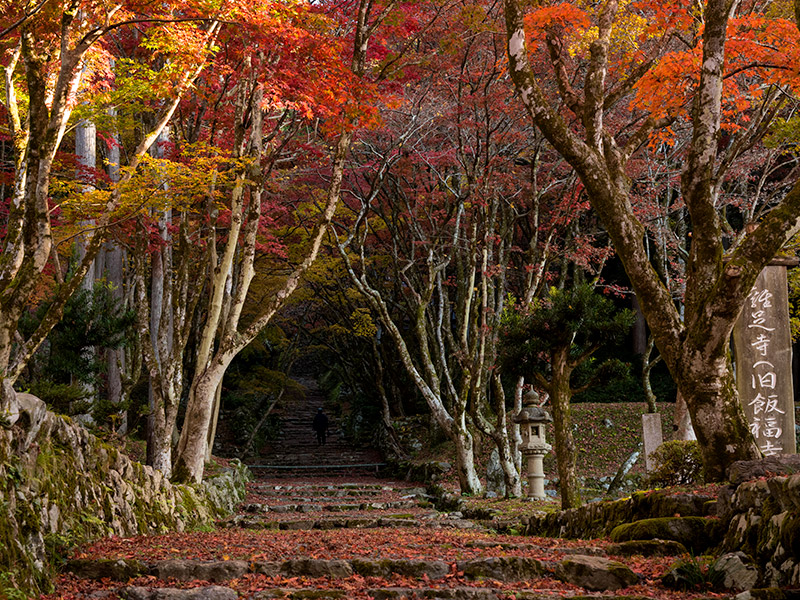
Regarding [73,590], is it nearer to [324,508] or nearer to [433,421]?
[324,508]

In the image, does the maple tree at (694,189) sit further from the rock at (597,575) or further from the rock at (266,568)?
the rock at (266,568)

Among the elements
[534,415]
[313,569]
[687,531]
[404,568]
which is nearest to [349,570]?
[313,569]

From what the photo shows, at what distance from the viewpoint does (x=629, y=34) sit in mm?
10516

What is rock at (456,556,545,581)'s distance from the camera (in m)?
4.37

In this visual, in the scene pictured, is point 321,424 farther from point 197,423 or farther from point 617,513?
point 617,513

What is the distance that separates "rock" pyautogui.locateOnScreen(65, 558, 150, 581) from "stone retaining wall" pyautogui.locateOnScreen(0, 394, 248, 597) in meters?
0.17

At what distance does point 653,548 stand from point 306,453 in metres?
20.5

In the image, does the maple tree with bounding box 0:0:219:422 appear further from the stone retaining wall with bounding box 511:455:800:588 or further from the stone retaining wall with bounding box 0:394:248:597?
the stone retaining wall with bounding box 511:455:800:588

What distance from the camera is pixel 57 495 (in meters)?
5.03

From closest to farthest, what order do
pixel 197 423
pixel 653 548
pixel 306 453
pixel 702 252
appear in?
pixel 653 548, pixel 702 252, pixel 197 423, pixel 306 453

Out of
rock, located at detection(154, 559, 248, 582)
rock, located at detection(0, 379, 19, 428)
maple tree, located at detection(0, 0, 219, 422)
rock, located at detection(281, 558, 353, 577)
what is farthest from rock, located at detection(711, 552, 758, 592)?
maple tree, located at detection(0, 0, 219, 422)

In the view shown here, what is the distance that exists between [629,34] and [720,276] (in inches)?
248

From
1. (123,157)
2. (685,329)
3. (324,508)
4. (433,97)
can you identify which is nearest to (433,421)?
(324,508)

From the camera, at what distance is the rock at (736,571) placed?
3.89 m
